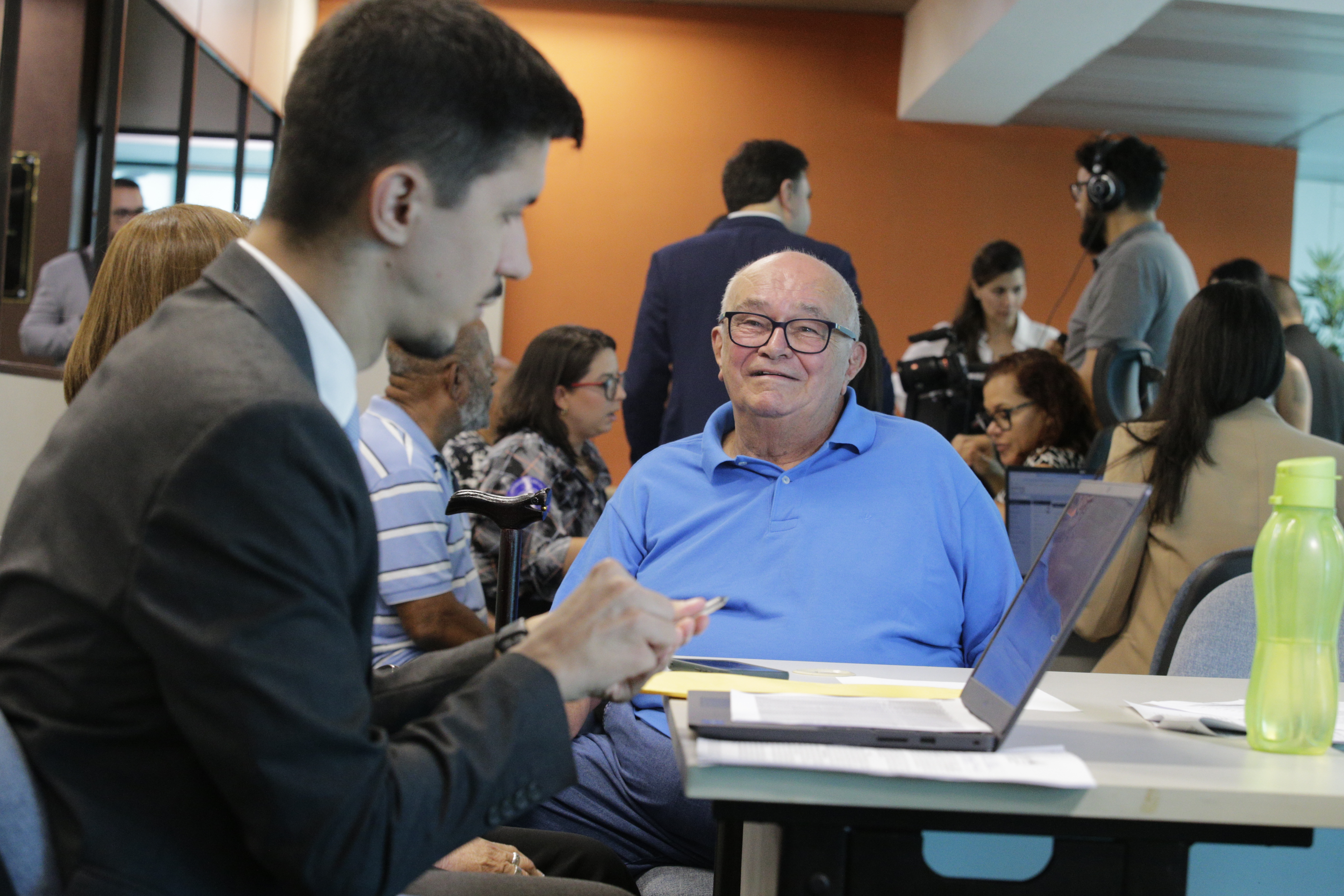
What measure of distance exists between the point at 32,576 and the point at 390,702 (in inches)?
14.0

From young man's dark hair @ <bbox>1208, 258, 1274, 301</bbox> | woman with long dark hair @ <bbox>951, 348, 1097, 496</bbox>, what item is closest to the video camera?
woman with long dark hair @ <bbox>951, 348, 1097, 496</bbox>

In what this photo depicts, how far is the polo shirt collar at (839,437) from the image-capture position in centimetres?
197

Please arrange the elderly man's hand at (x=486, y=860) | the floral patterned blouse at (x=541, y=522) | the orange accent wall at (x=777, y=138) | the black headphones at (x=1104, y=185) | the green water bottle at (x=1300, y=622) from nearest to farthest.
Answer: the green water bottle at (x=1300, y=622)
the elderly man's hand at (x=486, y=860)
the floral patterned blouse at (x=541, y=522)
the black headphones at (x=1104, y=185)
the orange accent wall at (x=777, y=138)

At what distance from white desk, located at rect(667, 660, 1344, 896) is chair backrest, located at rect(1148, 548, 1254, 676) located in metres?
0.89

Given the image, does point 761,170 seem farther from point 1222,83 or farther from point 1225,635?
point 1222,83

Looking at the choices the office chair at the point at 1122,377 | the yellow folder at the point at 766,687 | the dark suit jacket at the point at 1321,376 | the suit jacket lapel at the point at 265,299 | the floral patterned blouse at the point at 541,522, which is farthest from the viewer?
the dark suit jacket at the point at 1321,376

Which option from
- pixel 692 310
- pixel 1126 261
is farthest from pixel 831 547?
pixel 1126 261

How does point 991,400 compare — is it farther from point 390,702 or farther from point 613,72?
point 613,72

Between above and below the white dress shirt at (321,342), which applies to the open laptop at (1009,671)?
below

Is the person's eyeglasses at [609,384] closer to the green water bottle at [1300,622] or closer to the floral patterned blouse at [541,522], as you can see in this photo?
the floral patterned blouse at [541,522]

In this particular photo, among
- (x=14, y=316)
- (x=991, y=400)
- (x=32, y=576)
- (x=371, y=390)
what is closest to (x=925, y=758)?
(x=32, y=576)

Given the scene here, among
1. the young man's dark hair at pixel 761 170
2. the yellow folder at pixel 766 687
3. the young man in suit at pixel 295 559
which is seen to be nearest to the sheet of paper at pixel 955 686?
the yellow folder at pixel 766 687

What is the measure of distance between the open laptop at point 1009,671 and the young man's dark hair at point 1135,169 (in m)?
3.07

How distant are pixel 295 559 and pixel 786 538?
1.18m
